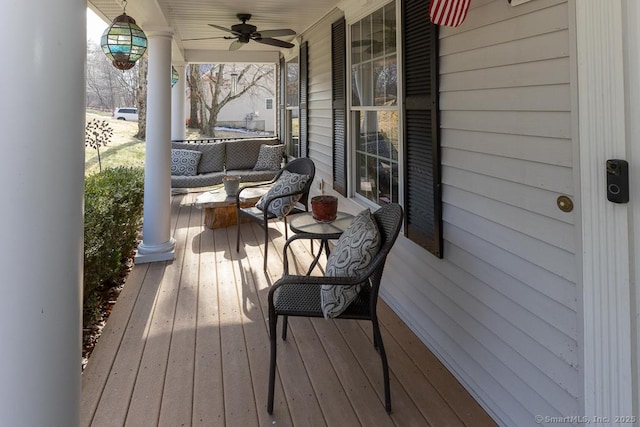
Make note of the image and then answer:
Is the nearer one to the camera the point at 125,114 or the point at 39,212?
the point at 39,212

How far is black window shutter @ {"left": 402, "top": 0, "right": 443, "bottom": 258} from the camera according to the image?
7.40 feet

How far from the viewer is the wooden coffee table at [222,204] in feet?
15.6

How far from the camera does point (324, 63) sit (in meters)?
4.71

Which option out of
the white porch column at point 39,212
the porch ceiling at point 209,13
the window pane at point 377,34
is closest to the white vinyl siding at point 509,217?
the window pane at point 377,34

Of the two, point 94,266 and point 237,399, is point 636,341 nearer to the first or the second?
point 237,399

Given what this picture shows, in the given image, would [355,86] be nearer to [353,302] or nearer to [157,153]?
[157,153]

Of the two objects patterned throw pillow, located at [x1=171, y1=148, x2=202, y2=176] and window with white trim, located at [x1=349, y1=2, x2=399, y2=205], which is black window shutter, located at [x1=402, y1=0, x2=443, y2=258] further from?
patterned throw pillow, located at [x1=171, y1=148, x2=202, y2=176]

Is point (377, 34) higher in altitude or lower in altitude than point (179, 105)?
lower

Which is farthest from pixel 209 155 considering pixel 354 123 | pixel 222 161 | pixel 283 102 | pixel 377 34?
pixel 377 34

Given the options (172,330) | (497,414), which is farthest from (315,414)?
(172,330)

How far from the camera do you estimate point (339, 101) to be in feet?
13.3

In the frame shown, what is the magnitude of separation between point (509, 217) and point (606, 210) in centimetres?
48

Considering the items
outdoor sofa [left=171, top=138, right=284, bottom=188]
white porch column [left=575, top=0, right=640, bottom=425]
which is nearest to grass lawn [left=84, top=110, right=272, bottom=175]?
outdoor sofa [left=171, top=138, right=284, bottom=188]

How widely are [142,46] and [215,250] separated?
6.74 ft
